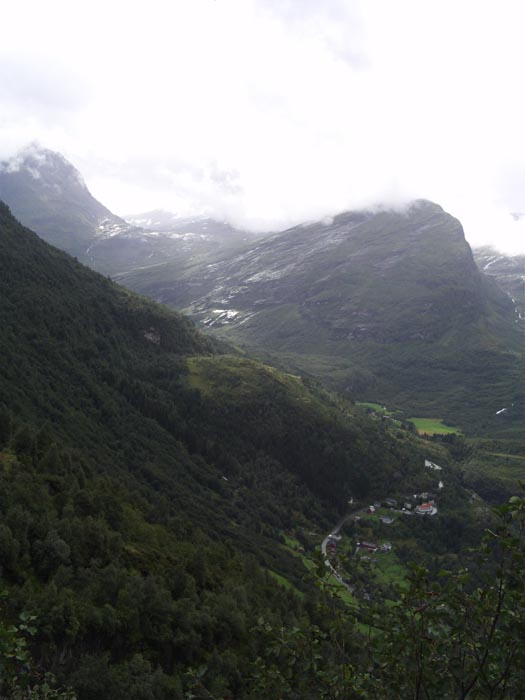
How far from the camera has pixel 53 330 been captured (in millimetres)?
182875

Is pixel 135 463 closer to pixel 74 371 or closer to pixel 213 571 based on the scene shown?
pixel 74 371

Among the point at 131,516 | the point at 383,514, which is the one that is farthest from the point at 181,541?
the point at 383,514

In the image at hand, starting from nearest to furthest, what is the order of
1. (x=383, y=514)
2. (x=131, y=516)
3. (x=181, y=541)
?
1. (x=131, y=516)
2. (x=181, y=541)
3. (x=383, y=514)

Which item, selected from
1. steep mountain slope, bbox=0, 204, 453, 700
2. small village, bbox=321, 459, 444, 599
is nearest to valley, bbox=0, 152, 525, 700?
steep mountain slope, bbox=0, 204, 453, 700

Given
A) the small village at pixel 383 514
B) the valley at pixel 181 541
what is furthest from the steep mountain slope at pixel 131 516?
the small village at pixel 383 514

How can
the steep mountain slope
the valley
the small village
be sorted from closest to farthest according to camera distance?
1. the valley
2. the steep mountain slope
3. the small village

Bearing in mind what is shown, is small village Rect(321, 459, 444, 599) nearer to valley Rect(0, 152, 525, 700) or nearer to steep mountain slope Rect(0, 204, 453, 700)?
valley Rect(0, 152, 525, 700)

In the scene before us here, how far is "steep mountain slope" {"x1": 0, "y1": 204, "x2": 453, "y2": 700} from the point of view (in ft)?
136

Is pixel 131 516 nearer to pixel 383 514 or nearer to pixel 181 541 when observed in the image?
pixel 181 541

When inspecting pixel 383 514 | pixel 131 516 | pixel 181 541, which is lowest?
pixel 383 514

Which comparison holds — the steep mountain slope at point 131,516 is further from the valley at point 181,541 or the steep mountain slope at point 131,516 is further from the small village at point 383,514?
the small village at point 383,514

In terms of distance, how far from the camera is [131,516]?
7819 centimetres

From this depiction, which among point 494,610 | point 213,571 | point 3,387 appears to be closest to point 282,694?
point 494,610

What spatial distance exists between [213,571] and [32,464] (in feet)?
102
